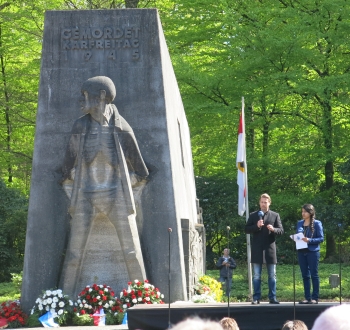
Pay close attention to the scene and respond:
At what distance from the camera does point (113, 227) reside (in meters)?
12.8

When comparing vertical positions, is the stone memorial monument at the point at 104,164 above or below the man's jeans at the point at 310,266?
above

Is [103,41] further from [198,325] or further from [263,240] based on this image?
[198,325]

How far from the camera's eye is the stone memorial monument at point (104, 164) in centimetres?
1270

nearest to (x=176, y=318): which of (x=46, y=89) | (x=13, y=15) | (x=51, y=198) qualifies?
(x=51, y=198)

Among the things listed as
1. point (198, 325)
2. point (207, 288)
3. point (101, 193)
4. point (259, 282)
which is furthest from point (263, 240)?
point (198, 325)

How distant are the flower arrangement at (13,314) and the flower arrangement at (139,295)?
1.64 m

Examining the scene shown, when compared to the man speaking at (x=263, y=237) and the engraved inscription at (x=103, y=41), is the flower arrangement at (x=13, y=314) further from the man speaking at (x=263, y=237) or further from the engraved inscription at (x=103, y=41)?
the engraved inscription at (x=103, y=41)

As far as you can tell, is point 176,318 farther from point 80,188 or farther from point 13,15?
point 13,15

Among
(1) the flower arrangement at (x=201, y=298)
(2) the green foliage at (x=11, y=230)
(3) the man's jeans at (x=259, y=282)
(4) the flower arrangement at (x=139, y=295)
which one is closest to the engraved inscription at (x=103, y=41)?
(4) the flower arrangement at (x=139, y=295)

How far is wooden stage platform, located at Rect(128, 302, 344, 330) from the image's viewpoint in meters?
9.73

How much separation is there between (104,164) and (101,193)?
1.53 feet

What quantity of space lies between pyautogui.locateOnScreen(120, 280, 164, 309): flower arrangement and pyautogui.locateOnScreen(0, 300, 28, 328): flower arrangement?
1.64 metres

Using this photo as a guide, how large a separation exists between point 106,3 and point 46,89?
60.6 ft

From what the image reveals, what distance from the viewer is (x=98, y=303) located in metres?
12.4
